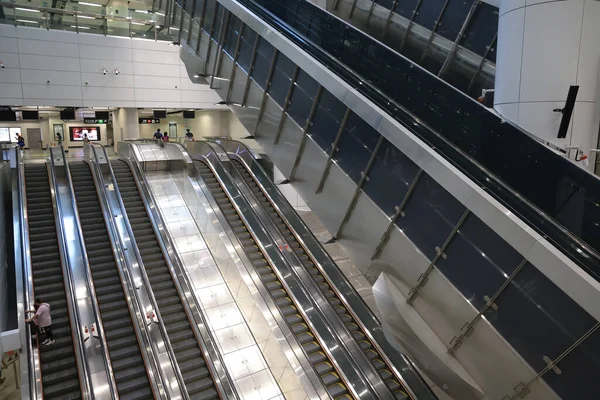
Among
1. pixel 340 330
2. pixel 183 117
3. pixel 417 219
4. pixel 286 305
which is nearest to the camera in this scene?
pixel 417 219

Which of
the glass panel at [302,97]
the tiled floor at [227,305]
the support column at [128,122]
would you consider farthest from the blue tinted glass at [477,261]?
the support column at [128,122]

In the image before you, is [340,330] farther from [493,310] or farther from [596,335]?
[596,335]

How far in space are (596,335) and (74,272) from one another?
10030mm

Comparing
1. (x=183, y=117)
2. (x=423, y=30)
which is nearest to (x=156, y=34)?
(x=183, y=117)

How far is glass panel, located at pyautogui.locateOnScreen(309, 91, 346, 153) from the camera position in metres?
6.73

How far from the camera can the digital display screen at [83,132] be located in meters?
27.9

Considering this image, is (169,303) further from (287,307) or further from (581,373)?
(581,373)

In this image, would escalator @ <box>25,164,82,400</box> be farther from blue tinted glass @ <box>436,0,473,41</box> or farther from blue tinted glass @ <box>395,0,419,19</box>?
blue tinted glass @ <box>395,0,419,19</box>

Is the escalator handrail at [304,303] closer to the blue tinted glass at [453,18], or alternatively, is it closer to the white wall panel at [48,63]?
the blue tinted glass at [453,18]

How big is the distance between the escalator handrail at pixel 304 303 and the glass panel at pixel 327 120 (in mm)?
4430

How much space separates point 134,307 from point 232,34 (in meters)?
6.99

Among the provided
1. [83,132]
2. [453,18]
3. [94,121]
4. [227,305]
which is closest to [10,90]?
[94,121]

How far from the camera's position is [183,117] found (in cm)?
2884

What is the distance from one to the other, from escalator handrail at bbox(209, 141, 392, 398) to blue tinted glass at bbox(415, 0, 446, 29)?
7110mm
